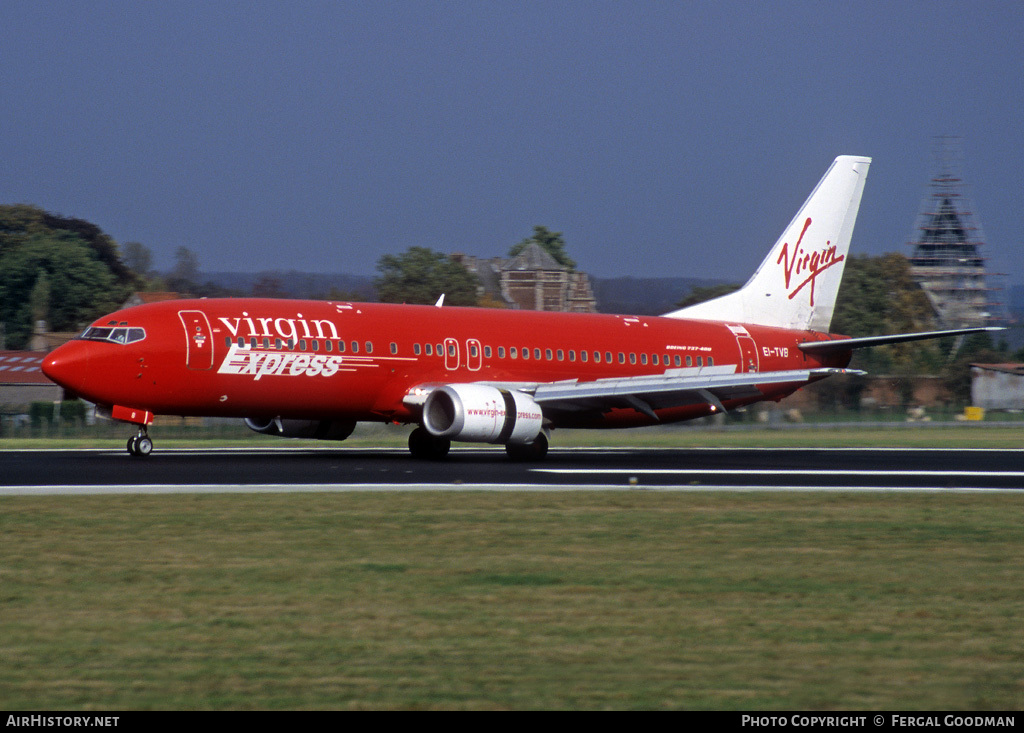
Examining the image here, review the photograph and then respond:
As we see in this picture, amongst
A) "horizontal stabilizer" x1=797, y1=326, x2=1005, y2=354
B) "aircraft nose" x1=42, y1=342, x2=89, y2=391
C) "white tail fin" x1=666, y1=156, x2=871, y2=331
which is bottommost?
"aircraft nose" x1=42, y1=342, x2=89, y2=391

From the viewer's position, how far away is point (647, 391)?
29719 mm

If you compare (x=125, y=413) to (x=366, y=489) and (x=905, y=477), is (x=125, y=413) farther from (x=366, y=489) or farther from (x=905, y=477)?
(x=905, y=477)

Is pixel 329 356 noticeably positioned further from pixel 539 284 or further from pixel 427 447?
pixel 539 284

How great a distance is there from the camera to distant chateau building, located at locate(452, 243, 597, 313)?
154 meters

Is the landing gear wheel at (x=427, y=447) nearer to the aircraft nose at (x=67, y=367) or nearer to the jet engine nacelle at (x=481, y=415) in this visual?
the jet engine nacelle at (x=481, y=415)

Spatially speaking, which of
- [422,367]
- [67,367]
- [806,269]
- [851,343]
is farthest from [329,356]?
[806,269]

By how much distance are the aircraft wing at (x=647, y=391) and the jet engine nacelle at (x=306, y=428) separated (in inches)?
198

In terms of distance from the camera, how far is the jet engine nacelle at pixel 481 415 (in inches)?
1066

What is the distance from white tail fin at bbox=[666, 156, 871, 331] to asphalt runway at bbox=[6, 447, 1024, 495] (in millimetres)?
6078

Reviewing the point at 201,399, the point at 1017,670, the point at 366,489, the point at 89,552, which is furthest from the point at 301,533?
the point at 201,399

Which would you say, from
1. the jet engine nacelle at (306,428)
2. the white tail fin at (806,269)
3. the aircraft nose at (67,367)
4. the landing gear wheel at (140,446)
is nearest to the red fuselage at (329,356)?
the aircraft nose at (67,367)

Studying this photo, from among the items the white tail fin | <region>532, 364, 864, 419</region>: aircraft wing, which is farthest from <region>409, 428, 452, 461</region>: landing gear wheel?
the white tail fin

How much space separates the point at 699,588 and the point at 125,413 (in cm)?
1851

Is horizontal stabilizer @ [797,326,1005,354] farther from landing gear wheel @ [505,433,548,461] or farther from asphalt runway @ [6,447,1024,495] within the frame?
landing gear wheel @ [505,433,548,461]
